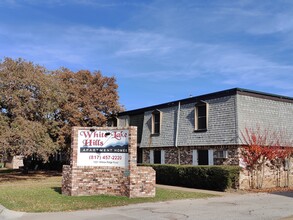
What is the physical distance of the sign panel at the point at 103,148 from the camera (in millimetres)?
15109

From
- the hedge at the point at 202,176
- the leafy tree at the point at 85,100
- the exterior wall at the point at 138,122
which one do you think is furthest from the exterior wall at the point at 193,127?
the leafy tree at the point at 85,100

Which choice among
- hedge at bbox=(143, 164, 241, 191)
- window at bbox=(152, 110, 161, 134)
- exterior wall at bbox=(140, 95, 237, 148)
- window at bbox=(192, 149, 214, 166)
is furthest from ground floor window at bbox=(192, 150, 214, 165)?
window at bbox=(152, 110, 161, 134)

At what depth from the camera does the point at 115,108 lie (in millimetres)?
32500

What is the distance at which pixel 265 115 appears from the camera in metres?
21.5

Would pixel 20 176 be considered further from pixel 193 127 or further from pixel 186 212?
pixel 186 212

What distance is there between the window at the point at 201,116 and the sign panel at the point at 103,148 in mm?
8388

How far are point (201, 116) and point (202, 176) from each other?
4730 mm

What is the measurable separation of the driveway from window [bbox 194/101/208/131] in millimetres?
8991

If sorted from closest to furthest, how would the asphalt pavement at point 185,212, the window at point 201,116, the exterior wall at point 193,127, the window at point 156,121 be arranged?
the asphalt pavement at point 185,212, the exterior wall at point 193,127, the window at point 201,116, the window at point 156,121

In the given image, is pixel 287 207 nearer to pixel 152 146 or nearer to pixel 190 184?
pixel 190 184

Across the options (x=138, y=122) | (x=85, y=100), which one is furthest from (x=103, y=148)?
(x=85, y=100)

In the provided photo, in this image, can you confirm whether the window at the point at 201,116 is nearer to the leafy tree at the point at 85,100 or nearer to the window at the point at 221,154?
the window at the point at 221,154

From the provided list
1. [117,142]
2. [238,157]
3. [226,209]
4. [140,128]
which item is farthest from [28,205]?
[140,128]

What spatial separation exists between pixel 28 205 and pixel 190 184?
10.1 metres
